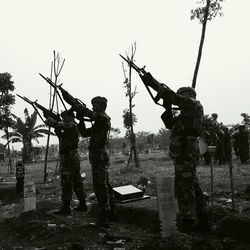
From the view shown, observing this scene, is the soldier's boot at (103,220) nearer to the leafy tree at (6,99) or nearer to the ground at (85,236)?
the ground at (85,236)

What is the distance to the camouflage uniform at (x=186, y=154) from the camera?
14.9ft

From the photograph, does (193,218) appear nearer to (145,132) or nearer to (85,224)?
(85,224)

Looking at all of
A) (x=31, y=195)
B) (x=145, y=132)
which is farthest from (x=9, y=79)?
(x=145, y=132)

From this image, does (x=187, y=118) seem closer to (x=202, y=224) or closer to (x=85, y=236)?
(x=202, y=224)

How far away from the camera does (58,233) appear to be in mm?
5340

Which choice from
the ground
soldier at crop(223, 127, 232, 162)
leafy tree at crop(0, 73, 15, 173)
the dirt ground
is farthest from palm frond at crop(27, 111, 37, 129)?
the dirt ground

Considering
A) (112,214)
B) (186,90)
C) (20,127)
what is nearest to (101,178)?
(112,214)

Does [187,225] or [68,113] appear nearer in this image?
[187,225]

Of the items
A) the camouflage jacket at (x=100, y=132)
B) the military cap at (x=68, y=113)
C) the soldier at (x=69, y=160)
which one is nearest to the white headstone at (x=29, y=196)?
the soldier at (x=69, y=160)

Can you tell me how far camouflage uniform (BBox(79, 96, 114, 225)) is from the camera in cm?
571

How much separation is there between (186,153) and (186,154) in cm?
1

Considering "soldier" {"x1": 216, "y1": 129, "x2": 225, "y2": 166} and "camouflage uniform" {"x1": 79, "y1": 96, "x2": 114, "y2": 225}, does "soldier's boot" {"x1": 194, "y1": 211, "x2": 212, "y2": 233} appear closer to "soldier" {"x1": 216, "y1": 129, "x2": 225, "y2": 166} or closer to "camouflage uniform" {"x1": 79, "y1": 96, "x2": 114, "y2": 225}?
"camouflage uniform" {"x1": 79, "y1": 96, "x2": 114, "y2": 225}

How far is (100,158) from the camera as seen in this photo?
575cm

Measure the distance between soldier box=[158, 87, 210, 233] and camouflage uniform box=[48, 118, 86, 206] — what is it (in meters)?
2.71
